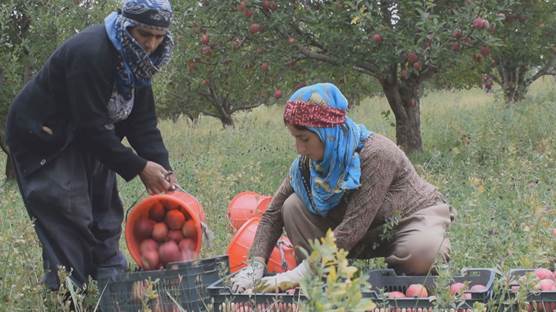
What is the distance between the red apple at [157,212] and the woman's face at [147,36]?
2.32 ft

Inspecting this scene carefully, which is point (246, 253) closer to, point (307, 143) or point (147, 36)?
point (307, 143)

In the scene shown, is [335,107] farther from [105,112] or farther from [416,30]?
[416,30]

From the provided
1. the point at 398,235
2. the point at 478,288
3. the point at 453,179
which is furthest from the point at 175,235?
the point at 453,179

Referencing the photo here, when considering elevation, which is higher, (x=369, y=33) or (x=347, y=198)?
(x=369, y=33)

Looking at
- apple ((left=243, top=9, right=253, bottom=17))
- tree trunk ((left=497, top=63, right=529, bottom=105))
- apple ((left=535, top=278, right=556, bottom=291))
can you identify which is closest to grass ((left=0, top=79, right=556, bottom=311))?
apple ((left=535, top=278, right=556, bottom=291))

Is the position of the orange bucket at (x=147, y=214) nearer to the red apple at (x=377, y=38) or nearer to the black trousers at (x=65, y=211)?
the black trousers at (x=65, y=211)

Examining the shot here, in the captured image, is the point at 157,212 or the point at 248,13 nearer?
the point at 157,212

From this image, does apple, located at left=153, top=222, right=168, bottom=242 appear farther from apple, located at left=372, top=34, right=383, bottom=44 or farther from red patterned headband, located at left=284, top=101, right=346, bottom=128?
apple, located at left=372, top=34, right=383, bottom=44

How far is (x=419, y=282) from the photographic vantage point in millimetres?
3199

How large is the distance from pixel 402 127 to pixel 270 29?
69.7 inches

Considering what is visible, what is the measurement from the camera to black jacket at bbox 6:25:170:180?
341cm

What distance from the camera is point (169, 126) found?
15586 millimetres

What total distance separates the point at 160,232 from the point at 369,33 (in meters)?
4.03

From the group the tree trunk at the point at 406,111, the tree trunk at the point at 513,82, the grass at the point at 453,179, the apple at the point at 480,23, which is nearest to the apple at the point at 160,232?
the grass at the point at 453,179
